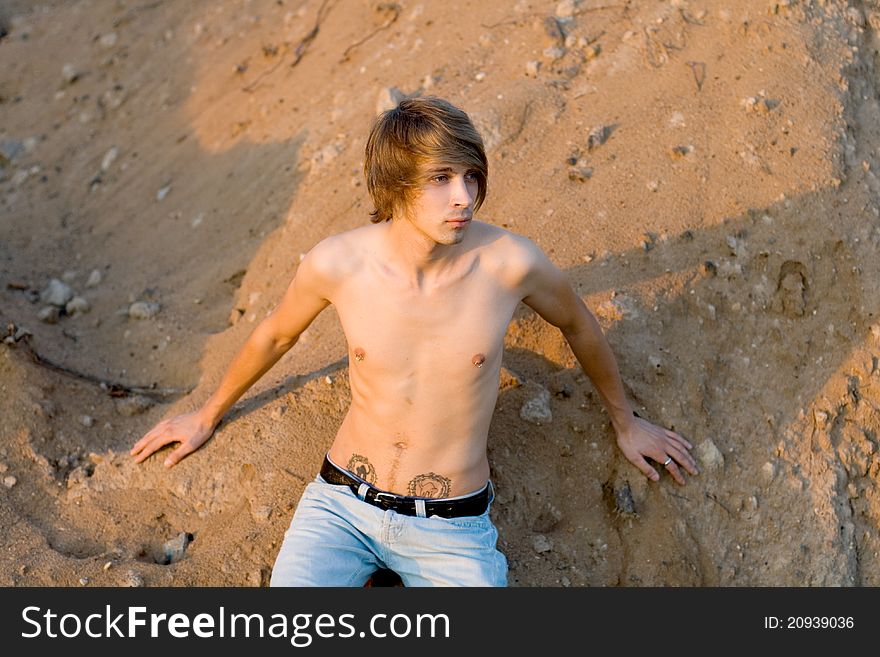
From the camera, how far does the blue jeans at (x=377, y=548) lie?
2924 mm

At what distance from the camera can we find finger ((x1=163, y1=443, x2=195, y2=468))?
3.53m

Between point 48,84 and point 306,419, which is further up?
point 48,84

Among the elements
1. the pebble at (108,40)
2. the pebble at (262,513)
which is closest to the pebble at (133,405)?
the pebble at (262,513)

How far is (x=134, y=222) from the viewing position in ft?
17.1

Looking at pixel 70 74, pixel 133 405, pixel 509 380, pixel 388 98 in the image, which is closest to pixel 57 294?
pixel 133 405

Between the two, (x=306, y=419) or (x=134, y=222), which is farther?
(x=134, y=222)

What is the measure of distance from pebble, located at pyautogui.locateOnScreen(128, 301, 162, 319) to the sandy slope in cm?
6

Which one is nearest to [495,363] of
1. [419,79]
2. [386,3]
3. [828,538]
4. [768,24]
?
[828,538]

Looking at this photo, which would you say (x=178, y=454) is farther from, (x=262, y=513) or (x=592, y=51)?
(x=592, y=51)

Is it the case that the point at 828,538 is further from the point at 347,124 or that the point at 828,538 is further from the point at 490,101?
the point at 347,124

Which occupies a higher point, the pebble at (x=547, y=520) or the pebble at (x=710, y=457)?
the pebble at (x=547, y=520)

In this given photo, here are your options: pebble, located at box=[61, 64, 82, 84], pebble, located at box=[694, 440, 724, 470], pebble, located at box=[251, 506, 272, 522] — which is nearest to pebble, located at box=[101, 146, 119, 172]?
pebble, located at box=[61, 64, 82, 84]

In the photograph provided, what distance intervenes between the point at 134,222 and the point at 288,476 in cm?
234

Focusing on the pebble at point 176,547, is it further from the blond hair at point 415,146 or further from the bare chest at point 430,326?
the blond hair at point 415,146
